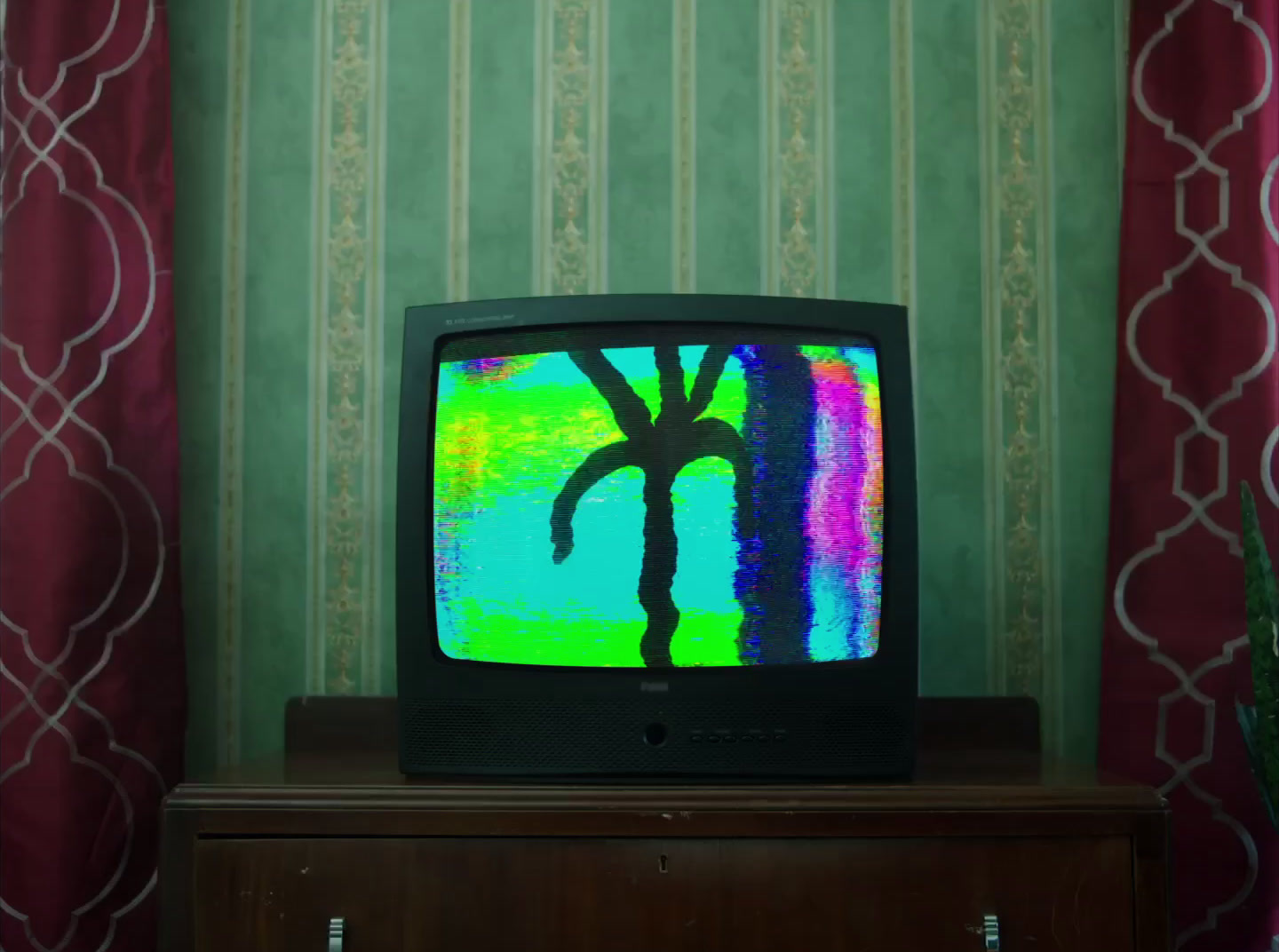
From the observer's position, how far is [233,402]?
185 cm

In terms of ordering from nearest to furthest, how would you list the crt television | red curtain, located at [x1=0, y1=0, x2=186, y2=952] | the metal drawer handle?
the metal drawer handle
the crt television
red curtain, located at [x1=0, y1=0, x2=186, y2=952]

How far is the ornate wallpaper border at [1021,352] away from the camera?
1.81 metres

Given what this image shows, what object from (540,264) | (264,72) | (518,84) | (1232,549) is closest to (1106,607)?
(1232,549)

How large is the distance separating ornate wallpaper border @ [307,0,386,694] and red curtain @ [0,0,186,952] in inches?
8.5

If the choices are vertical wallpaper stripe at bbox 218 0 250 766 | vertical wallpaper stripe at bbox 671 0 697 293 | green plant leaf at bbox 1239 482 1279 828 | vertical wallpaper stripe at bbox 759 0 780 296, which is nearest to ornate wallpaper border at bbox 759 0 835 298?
vertical wallpaper stripe at bbox 759 0 780 296

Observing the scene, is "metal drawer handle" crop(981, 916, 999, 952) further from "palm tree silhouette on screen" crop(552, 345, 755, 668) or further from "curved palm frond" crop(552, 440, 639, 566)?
"curved palm frond" crop(552, 440, 639, 566)

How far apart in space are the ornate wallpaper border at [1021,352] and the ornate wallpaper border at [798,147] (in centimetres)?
25

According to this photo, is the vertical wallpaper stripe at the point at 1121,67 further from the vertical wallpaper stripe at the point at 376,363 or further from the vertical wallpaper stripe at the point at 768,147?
the vertical wallpaper stripe at the point at 376,363

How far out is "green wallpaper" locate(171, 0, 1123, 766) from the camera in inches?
A: 71.5

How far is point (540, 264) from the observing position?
72.9 inches

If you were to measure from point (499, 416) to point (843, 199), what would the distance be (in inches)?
30.0

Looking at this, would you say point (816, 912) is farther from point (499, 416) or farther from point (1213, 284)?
point (1213, 284)

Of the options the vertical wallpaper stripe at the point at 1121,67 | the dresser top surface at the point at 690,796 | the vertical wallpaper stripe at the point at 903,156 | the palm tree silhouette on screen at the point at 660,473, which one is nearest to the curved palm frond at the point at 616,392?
the palm tree silhouette on screen at the point at 660,473

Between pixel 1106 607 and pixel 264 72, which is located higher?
pixel 264 72
